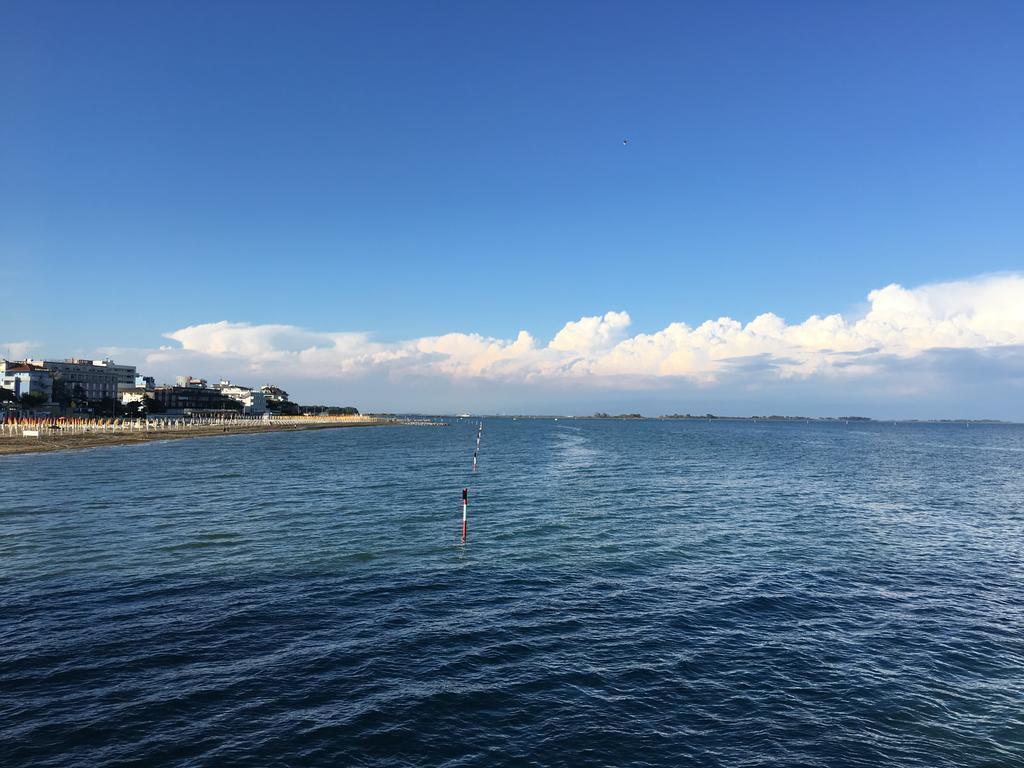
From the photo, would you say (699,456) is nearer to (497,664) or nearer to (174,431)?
(497,664)

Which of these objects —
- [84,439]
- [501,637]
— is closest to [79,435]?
[84,439]

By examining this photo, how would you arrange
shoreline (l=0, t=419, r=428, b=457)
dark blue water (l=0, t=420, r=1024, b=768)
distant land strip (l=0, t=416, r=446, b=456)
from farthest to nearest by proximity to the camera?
1. distant land strip (l=0, t=416, r=446, b=456)
2. shoreline (l=0, t=419, r=428, b=457)
3. dark blue water (l=0, t=420, r=1024, b=768)

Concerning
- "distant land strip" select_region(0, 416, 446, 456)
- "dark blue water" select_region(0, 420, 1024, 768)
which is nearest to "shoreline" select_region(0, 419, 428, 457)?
"distant land strip" select_region(0, 416, 446, 456)

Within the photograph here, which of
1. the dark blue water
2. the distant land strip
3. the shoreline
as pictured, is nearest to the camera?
the dark blue water

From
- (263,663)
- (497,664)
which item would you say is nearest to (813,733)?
(497,664)

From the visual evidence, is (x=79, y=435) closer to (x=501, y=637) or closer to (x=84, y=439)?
(x=84, y=439)

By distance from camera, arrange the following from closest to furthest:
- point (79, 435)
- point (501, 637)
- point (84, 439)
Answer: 1. point (501, 637)
2. point (84, 439)
3. point (79, 435)

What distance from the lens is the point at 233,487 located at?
57.4m

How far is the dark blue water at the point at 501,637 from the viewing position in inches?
569

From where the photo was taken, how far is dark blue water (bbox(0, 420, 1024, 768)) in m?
14.5

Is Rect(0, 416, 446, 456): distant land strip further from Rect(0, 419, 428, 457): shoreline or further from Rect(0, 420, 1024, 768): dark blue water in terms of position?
Rect(0, 420, 1024, 768): dark blue water

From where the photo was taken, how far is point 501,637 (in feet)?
68.4

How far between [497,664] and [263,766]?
24.7ft

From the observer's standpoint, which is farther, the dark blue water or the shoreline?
the shoreline
